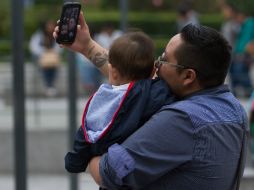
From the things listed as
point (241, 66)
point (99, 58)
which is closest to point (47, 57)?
point (241, 66)

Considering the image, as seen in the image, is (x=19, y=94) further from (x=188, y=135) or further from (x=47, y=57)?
(x=47, y=57)

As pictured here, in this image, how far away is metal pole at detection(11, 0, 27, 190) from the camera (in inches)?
170

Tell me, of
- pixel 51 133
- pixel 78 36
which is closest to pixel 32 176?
pixel 51 133

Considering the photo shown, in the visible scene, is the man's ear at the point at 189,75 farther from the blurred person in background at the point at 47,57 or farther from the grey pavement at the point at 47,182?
the blurred person in background at the point at 47,57

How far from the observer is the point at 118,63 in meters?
2.69

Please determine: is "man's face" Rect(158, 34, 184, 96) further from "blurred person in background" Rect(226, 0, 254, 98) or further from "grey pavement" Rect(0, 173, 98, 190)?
"blurred person in background" Rect(226, 0, 254, 98)

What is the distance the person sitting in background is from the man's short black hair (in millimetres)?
125

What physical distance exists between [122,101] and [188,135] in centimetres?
25

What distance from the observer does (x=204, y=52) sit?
256 cm

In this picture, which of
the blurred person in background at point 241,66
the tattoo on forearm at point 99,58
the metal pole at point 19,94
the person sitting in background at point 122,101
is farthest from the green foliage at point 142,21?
the person sitting in background at point 122,101

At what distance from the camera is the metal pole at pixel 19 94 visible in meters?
4.32

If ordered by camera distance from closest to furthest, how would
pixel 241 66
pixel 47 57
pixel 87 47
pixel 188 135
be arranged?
pixel 188 135 → pixel 87 47 → pixel 241 66 → pixel 47 57

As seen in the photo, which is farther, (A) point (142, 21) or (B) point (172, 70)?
(A) point (142, 21)

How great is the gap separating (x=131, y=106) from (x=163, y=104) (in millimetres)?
109
